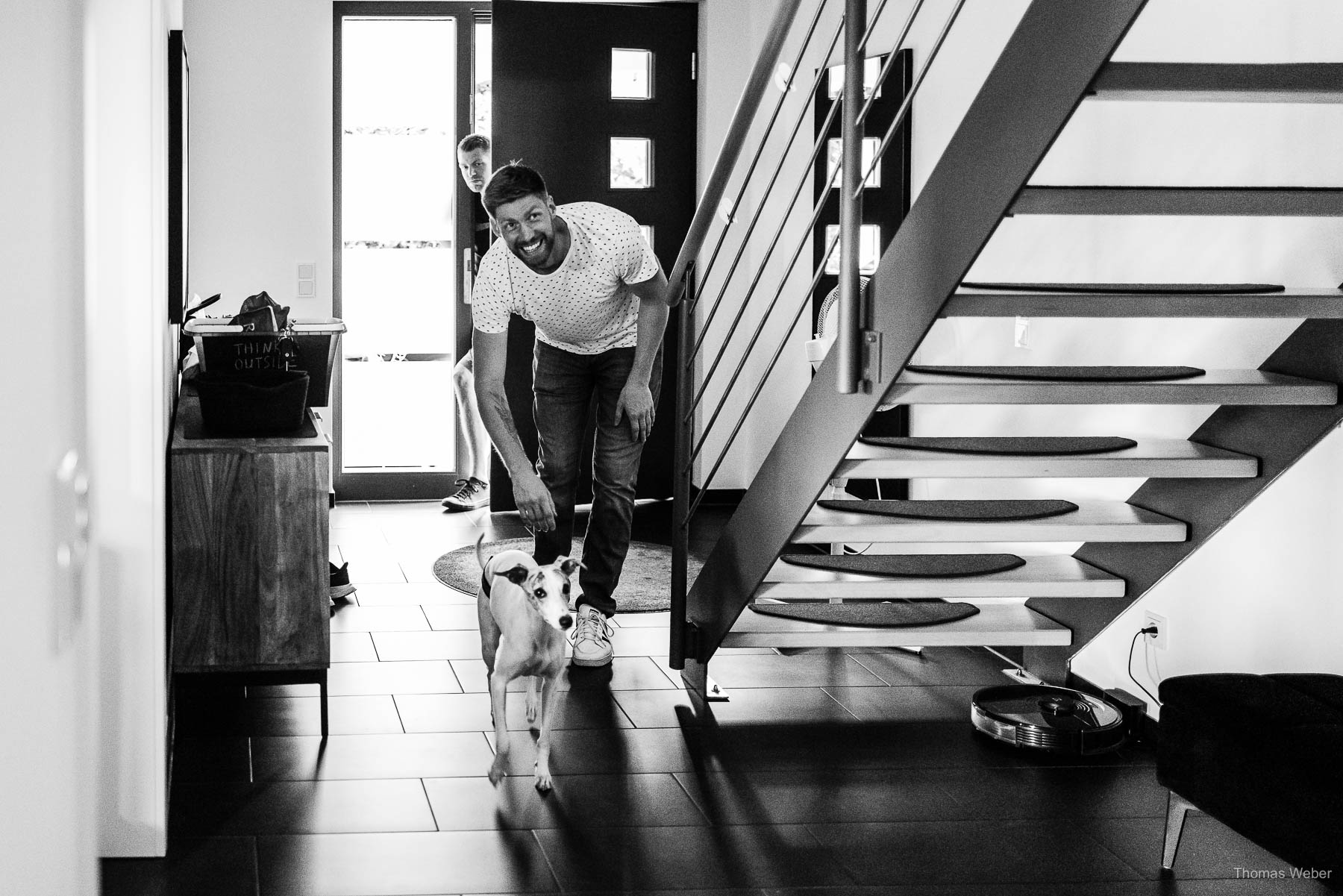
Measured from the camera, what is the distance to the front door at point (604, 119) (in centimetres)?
677

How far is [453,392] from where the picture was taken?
23.9ft

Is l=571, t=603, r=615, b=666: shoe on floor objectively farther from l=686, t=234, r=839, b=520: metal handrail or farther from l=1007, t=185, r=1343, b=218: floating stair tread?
l=1007, t=185, r=1343, b=218: floating stair tread

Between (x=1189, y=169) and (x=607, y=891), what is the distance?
2.16 meters

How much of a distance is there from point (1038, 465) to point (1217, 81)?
3.54 ft

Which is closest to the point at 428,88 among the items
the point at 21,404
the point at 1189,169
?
the point at 1189,169

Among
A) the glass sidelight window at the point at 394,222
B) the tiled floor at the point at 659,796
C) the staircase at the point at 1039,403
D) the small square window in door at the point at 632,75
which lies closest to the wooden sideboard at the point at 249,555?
the tiled floor at the point at 659,796

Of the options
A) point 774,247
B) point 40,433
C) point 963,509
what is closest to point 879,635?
point 963,509

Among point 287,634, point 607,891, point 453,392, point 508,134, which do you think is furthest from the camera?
point 453,392

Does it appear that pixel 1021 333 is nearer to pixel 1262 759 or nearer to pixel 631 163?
pixel 1262 759

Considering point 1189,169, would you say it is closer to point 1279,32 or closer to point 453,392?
point 1279,32

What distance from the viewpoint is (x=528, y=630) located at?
10.2 ft

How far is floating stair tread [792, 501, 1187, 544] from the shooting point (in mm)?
3184

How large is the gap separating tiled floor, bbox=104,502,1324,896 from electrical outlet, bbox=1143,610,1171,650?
0.30m

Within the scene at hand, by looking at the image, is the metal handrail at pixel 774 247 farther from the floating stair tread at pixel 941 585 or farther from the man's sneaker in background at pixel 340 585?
the man's sneaker in background at pixel 340 585
